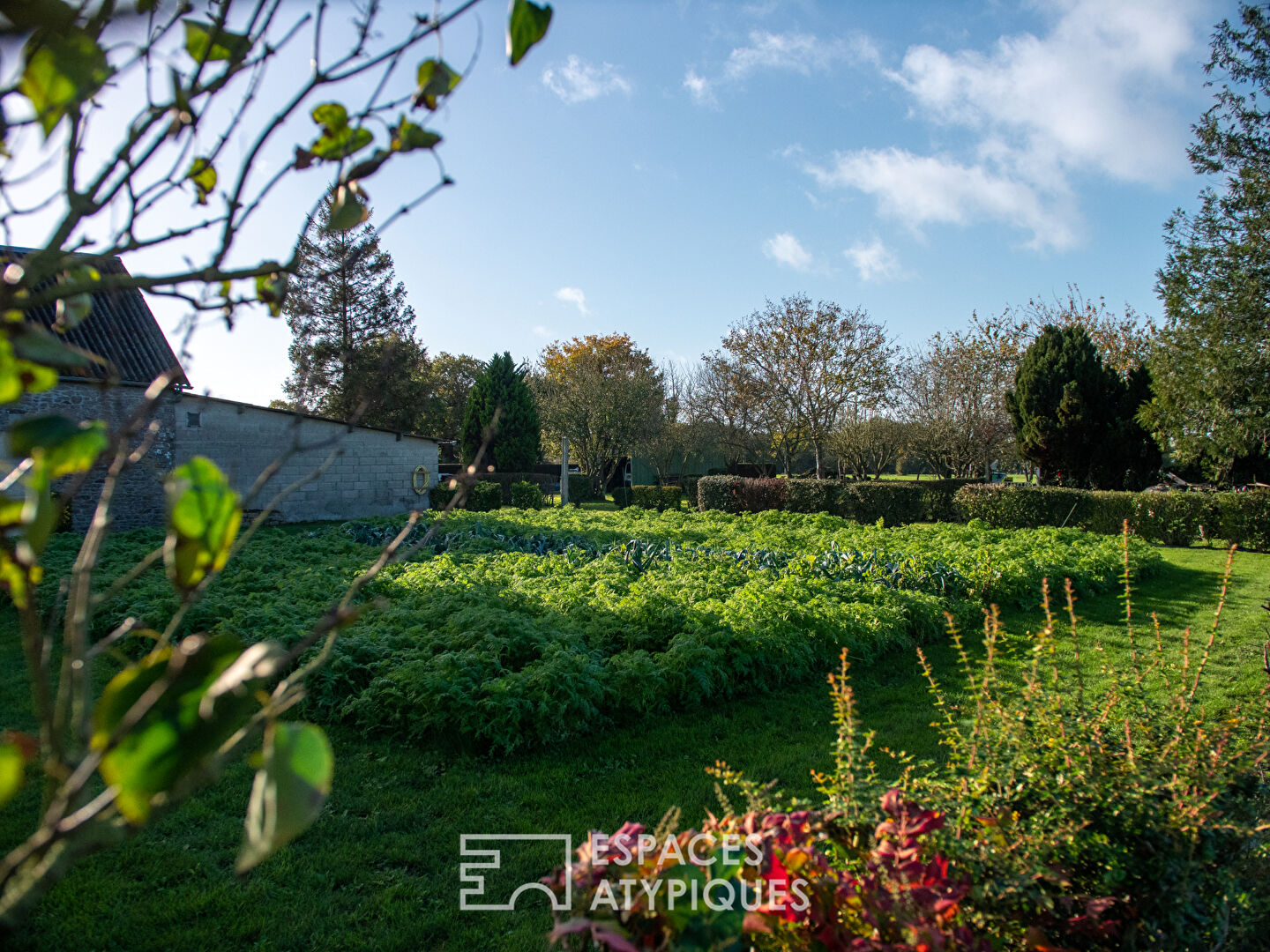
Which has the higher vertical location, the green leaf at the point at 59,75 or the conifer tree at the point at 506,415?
the conifer tree at the point at 506,415

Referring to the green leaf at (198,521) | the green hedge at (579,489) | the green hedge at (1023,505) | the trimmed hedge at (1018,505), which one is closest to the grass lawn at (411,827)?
the green leaf at (198,521)

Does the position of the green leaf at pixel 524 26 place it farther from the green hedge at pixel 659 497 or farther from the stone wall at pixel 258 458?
the green hedge at pixel 659 497

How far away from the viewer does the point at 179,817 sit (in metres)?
3.45

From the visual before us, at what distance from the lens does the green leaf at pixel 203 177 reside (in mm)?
1215

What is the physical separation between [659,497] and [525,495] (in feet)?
12.8

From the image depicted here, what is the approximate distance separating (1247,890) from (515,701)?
10.5ft

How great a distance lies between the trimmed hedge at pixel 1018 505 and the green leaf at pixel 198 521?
11565mm

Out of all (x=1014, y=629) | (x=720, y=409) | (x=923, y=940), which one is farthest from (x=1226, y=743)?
(x=720, y=409)

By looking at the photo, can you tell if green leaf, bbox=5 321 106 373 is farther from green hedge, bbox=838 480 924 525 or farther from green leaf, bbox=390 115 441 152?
green hedge, bbox=838 480 924 525

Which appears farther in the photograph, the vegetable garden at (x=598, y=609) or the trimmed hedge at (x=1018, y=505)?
the trimmed hedge at (x=1018, y=505)

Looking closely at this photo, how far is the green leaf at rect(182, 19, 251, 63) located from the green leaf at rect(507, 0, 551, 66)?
46 centimetres

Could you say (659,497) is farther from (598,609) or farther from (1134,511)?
(598,609)

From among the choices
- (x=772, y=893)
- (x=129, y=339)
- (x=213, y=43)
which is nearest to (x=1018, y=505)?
(x=772, y=893)

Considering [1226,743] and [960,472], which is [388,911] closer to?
[1226,743]
